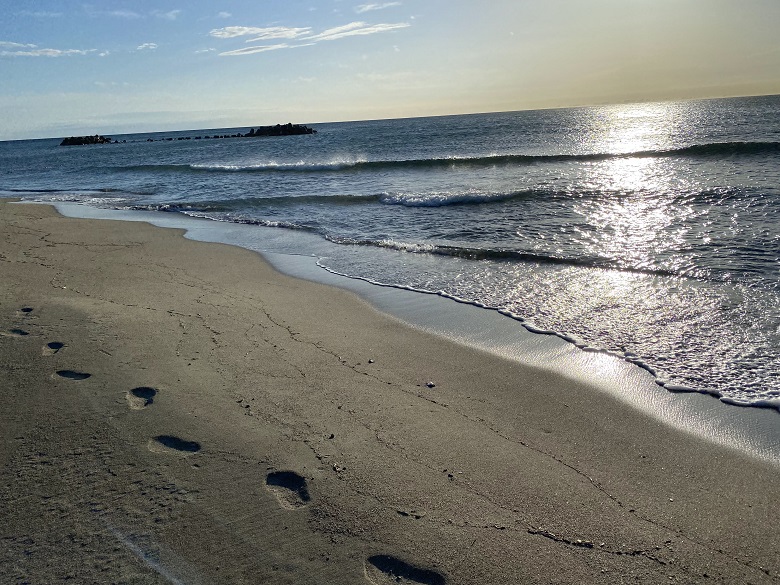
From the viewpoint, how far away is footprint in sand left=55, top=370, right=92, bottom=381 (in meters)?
3.93

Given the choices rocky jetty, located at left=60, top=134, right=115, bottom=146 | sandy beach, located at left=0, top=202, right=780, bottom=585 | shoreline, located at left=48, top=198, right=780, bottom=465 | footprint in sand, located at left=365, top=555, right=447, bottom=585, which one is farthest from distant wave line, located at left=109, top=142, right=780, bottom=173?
rocky jetty, located at left=60, top=134, right=115, bottom=146

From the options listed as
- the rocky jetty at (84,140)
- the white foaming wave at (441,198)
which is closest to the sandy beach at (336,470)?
the white foaming wave at (441,198)

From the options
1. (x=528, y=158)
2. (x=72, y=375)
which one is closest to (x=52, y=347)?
(x=72, y=375)

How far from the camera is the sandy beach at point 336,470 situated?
7.75 feet

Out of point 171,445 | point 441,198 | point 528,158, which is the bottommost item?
point 171,445

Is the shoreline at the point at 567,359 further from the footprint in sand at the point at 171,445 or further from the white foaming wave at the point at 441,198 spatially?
the white foaming wave at the point at 441,198

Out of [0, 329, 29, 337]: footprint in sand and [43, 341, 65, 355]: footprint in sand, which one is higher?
[0, 329, 29, 337]: footprint in sand

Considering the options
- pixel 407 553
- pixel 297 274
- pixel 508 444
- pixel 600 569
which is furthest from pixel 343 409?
pixel 297 274

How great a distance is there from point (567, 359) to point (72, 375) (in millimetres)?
4083

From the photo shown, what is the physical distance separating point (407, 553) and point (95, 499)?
161 centimetres

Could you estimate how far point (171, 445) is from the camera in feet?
10.4

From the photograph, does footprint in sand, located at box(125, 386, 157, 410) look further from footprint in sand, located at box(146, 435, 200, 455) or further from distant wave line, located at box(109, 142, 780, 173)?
distant wave line, located at box(109, 142, 780, 173)

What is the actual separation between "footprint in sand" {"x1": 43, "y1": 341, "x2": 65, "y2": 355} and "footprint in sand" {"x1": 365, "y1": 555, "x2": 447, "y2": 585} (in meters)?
3.45

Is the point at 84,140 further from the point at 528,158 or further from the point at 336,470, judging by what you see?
the point at 336,470
